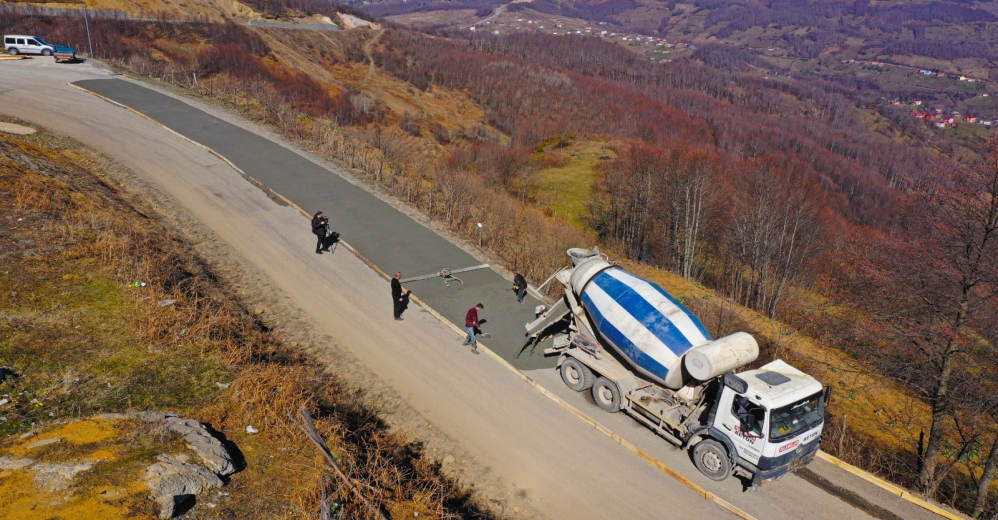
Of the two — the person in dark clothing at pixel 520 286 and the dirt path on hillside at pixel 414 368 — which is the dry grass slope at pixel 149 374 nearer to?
the dirt path on hillside at pixel 414 368

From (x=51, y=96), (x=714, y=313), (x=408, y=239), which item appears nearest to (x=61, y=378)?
(x=408, y=239)

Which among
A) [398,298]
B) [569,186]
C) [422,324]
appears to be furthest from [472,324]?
[569,186]

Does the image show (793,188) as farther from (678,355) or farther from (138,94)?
(138,94)

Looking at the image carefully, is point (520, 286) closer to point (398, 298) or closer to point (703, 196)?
point (398, 298)

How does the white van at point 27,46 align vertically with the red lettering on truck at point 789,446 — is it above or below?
above

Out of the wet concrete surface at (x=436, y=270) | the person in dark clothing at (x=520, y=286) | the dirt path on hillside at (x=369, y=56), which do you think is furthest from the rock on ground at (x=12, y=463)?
the dirt path on hillside at (x=369, y=56)

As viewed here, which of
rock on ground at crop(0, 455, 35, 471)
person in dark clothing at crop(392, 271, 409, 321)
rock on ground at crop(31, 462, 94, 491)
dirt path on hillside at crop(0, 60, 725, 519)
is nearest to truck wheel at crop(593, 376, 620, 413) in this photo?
dirt path on hillside at crop(0, 60, 725, 519)
